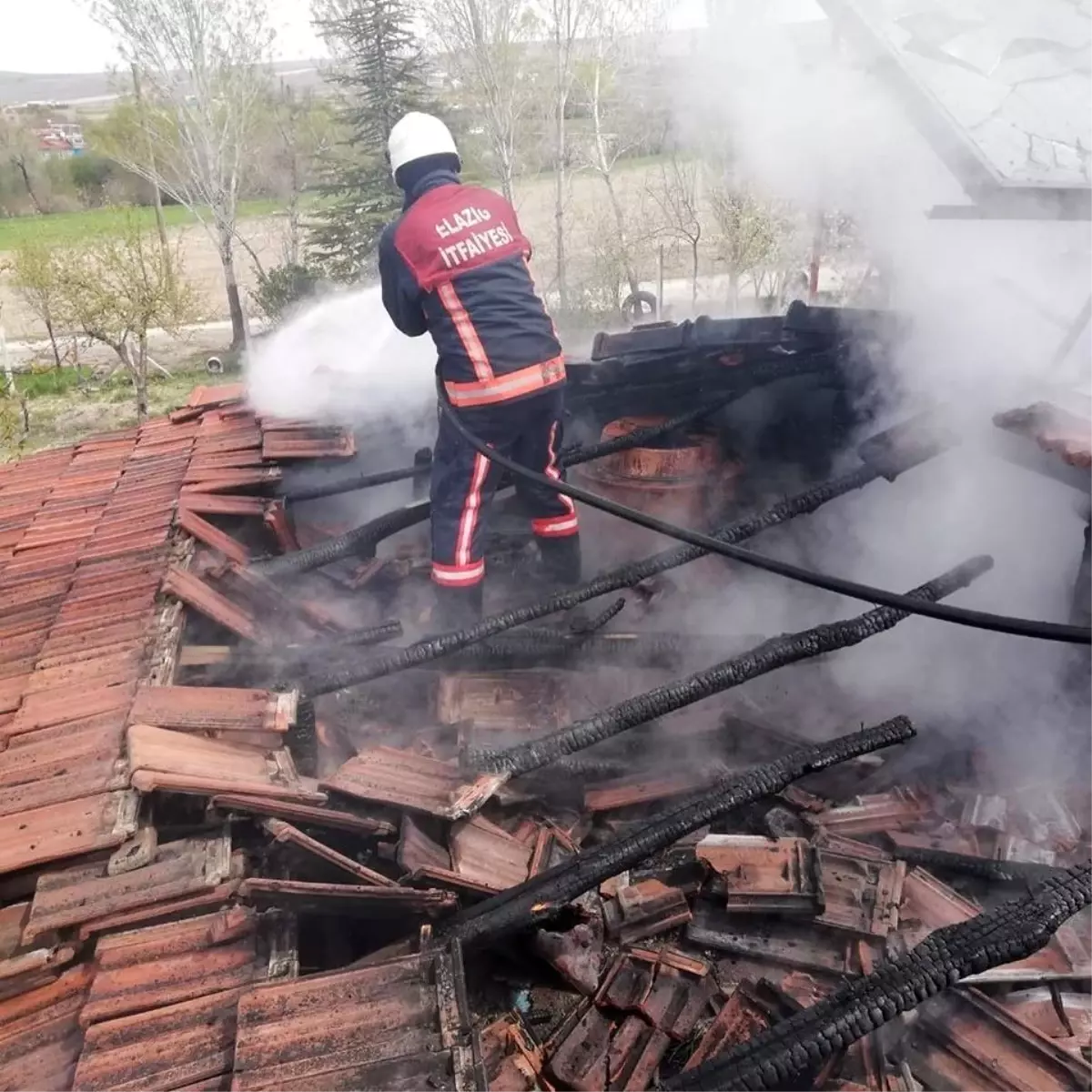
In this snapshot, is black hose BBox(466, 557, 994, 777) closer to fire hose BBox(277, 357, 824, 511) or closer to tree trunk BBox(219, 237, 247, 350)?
fire hose BBox(277, 357, 824, 511)

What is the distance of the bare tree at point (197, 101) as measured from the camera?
19.6 meters

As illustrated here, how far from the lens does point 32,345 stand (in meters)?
21.7

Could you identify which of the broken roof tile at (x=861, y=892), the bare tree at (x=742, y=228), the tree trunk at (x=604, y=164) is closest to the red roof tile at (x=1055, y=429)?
the broken roof tile at (x=861, y=892)

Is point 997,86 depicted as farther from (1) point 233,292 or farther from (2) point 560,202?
(1) point 233,292

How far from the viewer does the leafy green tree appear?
20.7m

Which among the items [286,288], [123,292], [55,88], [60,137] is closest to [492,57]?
[286,288]

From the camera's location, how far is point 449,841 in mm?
2795

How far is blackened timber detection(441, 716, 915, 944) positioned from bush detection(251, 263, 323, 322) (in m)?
21.1

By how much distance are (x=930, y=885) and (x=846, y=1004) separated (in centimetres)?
115

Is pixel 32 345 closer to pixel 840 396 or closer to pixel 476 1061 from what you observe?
pixel 840 396

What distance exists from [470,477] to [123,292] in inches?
562

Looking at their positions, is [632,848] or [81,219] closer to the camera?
[632,848]

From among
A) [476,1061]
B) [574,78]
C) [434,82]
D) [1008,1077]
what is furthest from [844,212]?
[434,82]

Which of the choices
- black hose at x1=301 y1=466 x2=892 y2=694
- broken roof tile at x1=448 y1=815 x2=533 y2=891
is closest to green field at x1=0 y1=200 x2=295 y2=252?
black hose at x1=301 y1=466 x2=892 y2=694
